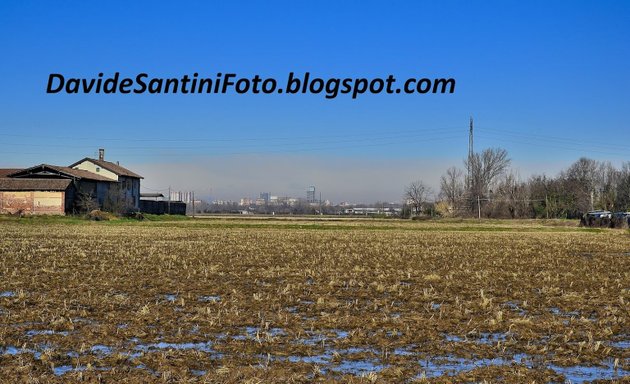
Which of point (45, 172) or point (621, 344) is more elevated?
point (45, 172)

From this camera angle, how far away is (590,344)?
10.1 metres

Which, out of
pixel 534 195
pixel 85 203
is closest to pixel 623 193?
pixel 534 195

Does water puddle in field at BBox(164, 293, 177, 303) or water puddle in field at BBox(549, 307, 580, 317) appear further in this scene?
water puddle in field at BBox(164, 293, 177, 303)

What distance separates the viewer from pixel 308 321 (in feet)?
39.2

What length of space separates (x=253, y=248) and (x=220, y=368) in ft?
73.1

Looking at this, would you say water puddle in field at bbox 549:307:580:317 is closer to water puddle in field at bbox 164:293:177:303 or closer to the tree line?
water puddle in field at bbox 164:293:177:303

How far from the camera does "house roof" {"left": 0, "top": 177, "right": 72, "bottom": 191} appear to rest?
68.3 meters

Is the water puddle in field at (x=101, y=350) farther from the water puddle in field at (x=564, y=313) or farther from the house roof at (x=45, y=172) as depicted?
→ the house roof at (x=45, y=172)

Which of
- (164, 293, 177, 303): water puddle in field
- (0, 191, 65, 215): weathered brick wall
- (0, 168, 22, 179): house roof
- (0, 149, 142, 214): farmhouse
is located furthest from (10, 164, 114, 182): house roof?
(164, 293, 177, 303): water puddle in field

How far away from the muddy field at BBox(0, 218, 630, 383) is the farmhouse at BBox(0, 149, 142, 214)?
47429 mm

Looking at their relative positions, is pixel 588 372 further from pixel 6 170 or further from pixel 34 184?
pixel 6 170

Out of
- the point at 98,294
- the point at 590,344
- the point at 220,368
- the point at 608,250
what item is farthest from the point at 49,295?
the point at 608,250

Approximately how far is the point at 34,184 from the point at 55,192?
8.85 feet

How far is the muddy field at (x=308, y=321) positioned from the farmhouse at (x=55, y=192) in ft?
156
